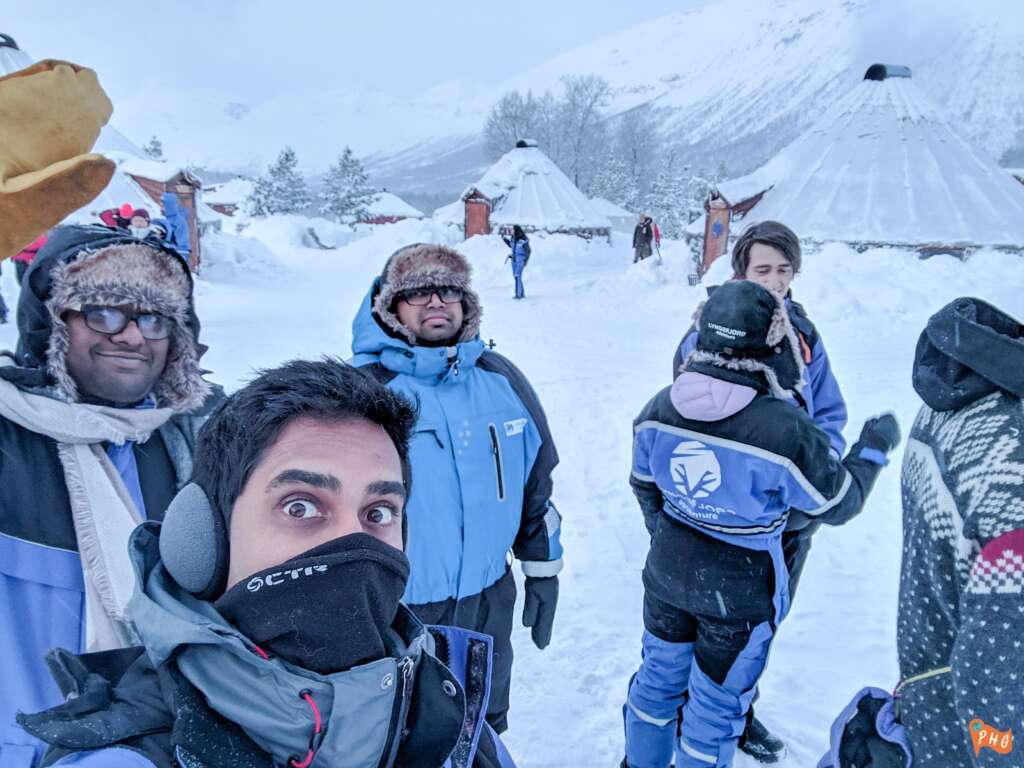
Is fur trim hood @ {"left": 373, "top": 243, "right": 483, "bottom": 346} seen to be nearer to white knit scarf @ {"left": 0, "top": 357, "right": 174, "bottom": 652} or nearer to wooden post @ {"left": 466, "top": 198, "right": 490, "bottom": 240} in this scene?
white knit scarf @ {"left": 0, "top": 357, "right": 174, "bottom": 652}

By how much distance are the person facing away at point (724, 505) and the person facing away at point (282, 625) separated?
122 cm

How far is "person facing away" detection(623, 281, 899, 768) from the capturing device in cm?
215

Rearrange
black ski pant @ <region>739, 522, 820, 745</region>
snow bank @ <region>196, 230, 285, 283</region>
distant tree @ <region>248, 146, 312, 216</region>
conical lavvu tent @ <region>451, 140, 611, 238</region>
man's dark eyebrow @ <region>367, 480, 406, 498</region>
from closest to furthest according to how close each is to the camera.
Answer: man's dark eyebrow @ <region>367, 480, 406, 498</region>, black ski pant @ <region>739, 522, 820, 745</region>, snow bank @ <region>196, 230, 285, 283</region>, conical lavvu tent @ <region>451, 140, 611, 238</region>, distant tree @ <region>248, 146, 312, 216</region>

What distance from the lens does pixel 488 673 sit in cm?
133

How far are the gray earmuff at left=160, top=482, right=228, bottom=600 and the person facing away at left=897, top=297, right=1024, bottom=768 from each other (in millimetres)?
1340

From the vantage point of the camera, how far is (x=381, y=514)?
124cm

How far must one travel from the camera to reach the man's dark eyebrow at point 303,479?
1124mm

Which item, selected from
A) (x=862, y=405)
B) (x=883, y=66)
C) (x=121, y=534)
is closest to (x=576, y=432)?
(x=862, y=405)

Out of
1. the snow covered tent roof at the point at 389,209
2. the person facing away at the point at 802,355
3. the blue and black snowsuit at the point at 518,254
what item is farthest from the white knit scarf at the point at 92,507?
the snow covered tent roof at the point at 389,209

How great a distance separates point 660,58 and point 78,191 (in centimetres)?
18555

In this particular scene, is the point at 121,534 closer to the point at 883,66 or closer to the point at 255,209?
the point at 883,66

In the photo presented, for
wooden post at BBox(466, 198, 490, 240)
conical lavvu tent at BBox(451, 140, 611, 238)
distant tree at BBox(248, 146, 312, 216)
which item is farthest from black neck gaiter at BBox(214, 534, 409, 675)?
distant tree at BBox(248, 146, 312, 216)

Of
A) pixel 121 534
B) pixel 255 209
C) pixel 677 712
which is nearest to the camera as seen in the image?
pixel 121 534

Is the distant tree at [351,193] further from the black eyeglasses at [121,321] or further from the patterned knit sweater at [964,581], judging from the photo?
the patterned knit sweater at [964,581]
